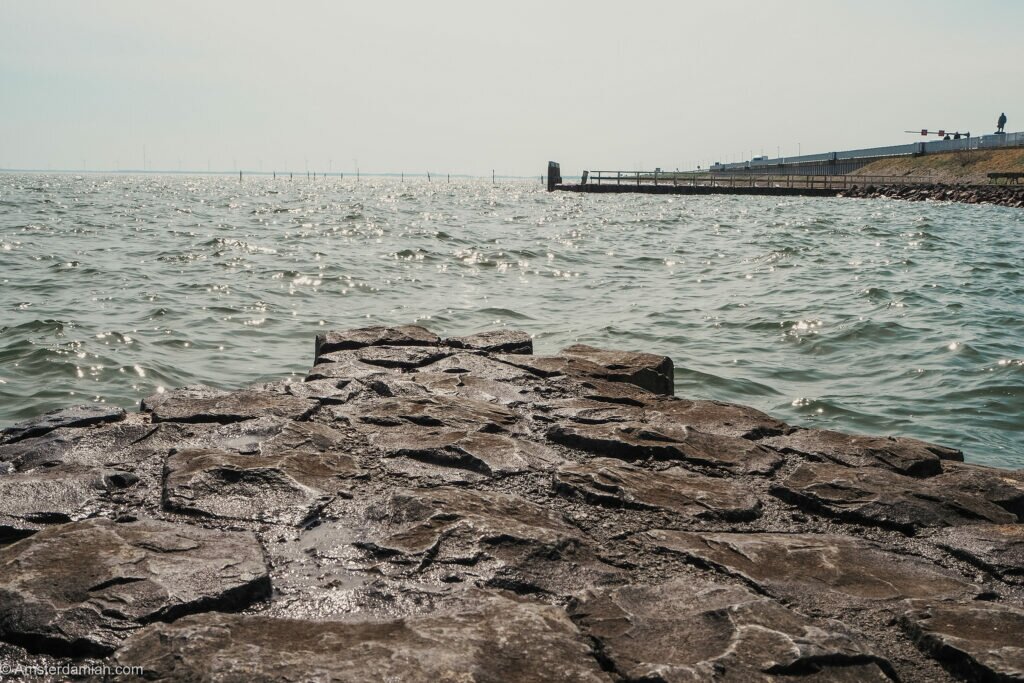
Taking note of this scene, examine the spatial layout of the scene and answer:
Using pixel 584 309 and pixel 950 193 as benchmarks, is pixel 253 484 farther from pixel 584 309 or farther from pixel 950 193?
pixel 950 193

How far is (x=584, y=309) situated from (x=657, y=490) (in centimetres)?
893

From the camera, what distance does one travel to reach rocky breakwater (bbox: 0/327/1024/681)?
88.7 inches

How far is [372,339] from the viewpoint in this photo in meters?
6.91

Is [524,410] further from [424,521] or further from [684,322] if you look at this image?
[684,322]

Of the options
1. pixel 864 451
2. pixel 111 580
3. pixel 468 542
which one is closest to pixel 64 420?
pixel 111 580

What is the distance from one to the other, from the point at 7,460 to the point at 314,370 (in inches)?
85.5

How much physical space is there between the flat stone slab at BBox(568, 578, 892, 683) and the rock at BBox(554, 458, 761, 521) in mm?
773

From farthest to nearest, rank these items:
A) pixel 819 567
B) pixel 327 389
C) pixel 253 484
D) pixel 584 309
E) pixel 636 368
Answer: pixel 584 309
pixel 636 368
pixel 327 389
pixel 253 484
pixel 819 567

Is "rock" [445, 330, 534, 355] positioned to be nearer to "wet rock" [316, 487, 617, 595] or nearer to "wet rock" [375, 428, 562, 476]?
"wet rock" [375, 428, 562, 476]

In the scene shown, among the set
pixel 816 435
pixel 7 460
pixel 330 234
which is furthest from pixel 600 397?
pixel 330 234

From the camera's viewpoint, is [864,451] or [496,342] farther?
[496,342]

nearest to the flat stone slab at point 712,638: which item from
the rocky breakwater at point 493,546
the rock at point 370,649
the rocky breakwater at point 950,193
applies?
the rocky breakwater at point 493,546

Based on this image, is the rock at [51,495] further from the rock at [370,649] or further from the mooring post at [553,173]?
the mooring post at [553,173]

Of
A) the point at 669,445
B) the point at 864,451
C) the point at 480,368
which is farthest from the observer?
the point at 480,368
